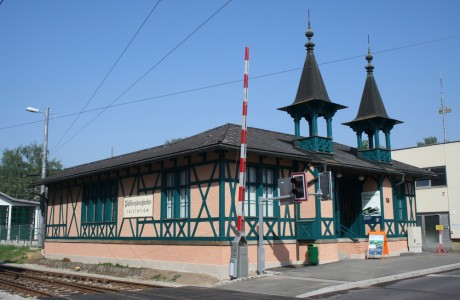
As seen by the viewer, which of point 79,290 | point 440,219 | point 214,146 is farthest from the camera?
point 440,219

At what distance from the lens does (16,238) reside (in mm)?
38031

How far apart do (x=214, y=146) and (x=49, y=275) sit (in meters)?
10.3

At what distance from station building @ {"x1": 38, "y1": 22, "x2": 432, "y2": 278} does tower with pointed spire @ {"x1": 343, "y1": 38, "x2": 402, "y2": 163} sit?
62 mm

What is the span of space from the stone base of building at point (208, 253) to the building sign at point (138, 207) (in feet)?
4.17

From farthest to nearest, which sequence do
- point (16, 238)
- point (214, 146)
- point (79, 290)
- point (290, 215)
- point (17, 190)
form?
point (17, 190) → point (16, 238) → point (290, 215) → point (214, 146) → point (79, 290)

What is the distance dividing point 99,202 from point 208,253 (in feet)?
31.0

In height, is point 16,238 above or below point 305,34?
below

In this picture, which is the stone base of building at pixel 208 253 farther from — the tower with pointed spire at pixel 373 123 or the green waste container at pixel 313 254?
the tower with pointed spire at pixel 373 123

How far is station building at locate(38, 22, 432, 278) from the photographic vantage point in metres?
18.0

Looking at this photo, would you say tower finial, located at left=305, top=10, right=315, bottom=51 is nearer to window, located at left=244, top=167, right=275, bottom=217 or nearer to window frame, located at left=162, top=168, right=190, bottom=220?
window, located at left=244, top=167, right=275, bottom=217

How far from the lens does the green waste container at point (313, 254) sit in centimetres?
1915

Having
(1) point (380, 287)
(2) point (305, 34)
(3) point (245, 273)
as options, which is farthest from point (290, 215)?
(2) point (305, 34)

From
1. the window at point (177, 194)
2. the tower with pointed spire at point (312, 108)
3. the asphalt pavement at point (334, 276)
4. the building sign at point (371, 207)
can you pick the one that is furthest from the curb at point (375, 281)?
the window at point (177, 194)

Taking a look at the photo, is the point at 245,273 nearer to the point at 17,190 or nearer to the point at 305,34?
the point at 305,34
